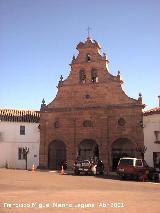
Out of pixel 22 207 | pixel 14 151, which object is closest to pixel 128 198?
pixel 22 207

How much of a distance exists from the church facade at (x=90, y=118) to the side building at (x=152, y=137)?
73 cm

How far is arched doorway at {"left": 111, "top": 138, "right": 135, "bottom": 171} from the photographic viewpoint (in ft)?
120

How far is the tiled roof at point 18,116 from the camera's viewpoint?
4178cm

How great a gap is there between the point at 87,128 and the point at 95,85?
17.0ft

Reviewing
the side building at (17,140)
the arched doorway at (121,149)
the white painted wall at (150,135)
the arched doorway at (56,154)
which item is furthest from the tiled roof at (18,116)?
the white painted wall at (150,135)

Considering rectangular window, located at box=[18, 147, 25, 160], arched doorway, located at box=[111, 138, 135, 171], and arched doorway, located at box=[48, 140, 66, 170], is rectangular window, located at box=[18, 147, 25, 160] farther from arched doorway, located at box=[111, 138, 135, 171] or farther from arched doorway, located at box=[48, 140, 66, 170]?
arched doorway, located at box=[111, 138, 135, 171]

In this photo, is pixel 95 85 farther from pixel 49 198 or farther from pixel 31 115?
pixel 49 198

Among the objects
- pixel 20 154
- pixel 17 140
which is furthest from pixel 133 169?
pixel 17 140

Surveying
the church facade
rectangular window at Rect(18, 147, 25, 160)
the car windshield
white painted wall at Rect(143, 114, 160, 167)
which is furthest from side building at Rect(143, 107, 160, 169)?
rectangular window at Rect(18, 147, 25, 160)

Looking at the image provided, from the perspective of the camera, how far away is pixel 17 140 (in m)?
41.5

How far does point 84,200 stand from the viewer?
546 inches

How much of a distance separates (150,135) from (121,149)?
13.0 ft

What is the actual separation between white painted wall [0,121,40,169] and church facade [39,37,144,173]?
1714 mm

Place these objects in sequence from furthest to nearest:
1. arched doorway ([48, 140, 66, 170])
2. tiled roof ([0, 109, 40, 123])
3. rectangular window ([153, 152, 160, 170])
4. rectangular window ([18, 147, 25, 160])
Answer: tiled roof ([0, 109, 40, 123]) < rectangular window ([18, 147, 25, 160]) < arched doorway ([48, 140, 66, 170]) < rectangular window ([153, 152, 160, 170])
